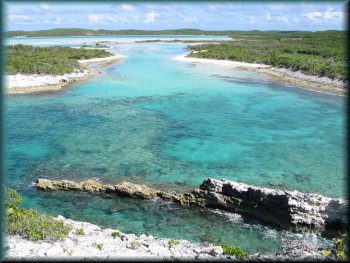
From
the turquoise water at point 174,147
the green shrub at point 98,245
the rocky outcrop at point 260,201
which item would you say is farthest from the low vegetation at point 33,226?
the rocky outcrop at point 260,201

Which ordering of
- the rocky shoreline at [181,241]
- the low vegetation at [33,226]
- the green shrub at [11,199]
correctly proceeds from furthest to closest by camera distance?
the green shrub at [11,199], the low vegetation at [33,226], the rocky shoreline at [181,241]

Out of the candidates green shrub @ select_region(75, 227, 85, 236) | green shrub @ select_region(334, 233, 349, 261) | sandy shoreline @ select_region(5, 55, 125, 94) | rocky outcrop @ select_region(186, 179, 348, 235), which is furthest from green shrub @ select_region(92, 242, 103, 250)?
sandy shoreline @ select_region(5, 55, 125, 94)

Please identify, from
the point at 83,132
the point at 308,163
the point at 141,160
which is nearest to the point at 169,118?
the point at 83,132

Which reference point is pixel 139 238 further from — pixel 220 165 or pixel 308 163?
pixel 308 163

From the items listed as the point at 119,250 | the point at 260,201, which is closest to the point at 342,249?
the point at 260,201

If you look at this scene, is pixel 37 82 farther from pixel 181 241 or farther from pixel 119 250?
pixel 119 250

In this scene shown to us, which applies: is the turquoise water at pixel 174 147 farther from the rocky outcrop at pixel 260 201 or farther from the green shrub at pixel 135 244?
the green shrub at pixel 135 244
